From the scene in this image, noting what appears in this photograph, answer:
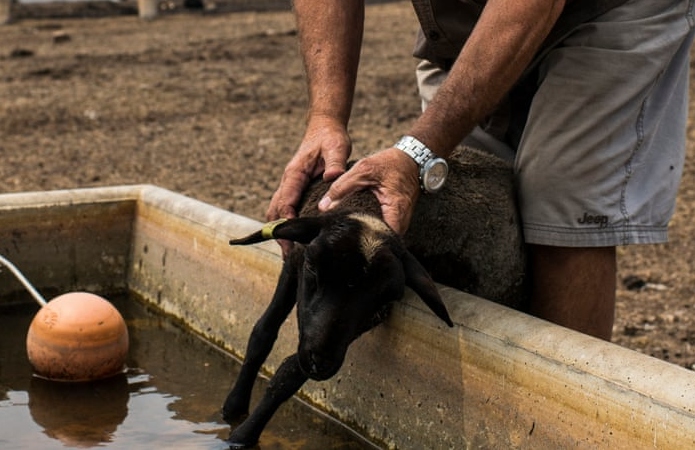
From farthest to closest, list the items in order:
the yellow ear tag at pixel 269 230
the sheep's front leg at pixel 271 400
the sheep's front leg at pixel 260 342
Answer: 1. the sheep's front leg at pixel 260 342
2. the sheep's front leg at pixel 271 400
3. the yellow ear tag at pixel 269 230

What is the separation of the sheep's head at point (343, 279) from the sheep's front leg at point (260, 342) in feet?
1.78

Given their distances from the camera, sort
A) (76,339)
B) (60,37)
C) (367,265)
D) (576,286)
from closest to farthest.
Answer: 1. (367,265)
2. (576,286)
3. (76,339)
4. (60,37)

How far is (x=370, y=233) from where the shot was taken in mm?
3404

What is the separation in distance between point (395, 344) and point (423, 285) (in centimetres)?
60

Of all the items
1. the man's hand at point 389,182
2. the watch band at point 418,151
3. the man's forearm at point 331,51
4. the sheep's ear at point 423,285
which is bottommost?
the sheep's ear at point 423,285

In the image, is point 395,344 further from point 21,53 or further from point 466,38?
point 21,53

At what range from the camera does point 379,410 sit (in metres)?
4.11

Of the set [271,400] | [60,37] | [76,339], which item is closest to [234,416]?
[271,400]

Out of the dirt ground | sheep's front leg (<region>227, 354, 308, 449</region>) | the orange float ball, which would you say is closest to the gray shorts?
sheep's front leg (<region>227, 354, 308, 449</region>)

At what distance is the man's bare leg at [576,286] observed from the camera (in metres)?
4.12

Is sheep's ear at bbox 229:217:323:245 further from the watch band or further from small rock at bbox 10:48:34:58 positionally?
small rock at bbox 10:48:34:58

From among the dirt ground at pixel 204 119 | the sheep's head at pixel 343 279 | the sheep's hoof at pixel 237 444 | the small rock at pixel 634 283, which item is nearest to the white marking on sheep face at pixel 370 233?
the sheep's head at pixel 343 279

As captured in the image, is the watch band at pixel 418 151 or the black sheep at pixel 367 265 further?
the watch band at pixel 418 151

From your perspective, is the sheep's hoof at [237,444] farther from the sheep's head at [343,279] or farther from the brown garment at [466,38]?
the brown garment at [466,38]
